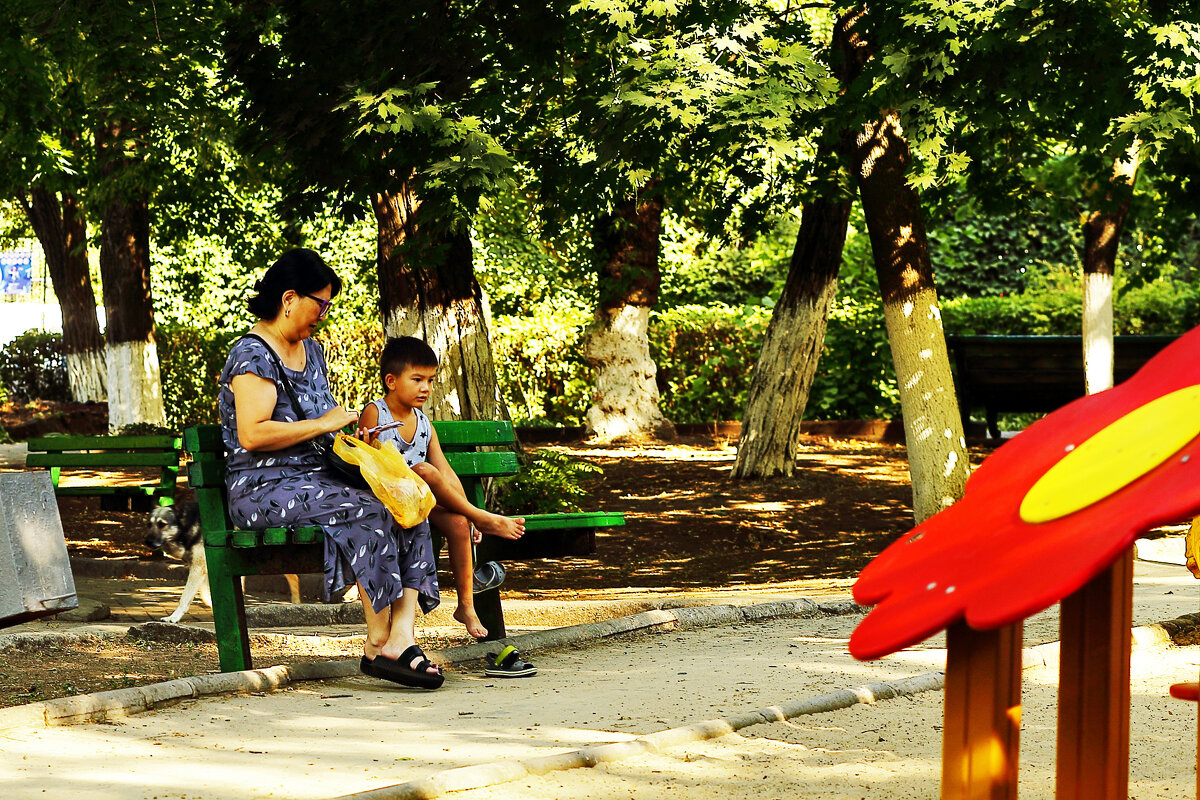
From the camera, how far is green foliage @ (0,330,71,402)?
24188 millimetres

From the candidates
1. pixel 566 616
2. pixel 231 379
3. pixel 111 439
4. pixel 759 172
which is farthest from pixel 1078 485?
pixel 111 439

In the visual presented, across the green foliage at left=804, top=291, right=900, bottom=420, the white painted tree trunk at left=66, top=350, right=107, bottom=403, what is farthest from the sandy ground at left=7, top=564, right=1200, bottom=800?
the white painted tree trunk at left=66, top=350, right=107, bottom=403

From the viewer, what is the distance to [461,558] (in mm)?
5078

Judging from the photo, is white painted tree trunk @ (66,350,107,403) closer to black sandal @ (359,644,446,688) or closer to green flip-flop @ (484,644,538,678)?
green flip-flop @ (484,644,538,678)

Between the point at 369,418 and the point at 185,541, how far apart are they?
2171mm

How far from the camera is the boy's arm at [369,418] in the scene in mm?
4779

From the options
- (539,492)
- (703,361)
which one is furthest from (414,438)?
(703,361)

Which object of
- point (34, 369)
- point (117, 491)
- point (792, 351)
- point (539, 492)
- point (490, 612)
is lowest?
point (490, 612)

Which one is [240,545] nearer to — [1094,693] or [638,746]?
[638,746]

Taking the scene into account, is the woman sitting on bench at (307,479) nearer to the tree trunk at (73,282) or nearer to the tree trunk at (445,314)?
the tree trunk at (445,314)

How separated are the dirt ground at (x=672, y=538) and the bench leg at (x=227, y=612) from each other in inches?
13.5

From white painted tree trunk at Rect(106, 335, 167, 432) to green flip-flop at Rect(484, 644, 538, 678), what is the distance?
1297 centimetres

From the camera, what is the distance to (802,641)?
220 inches

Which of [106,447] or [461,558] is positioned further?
[106,447]
